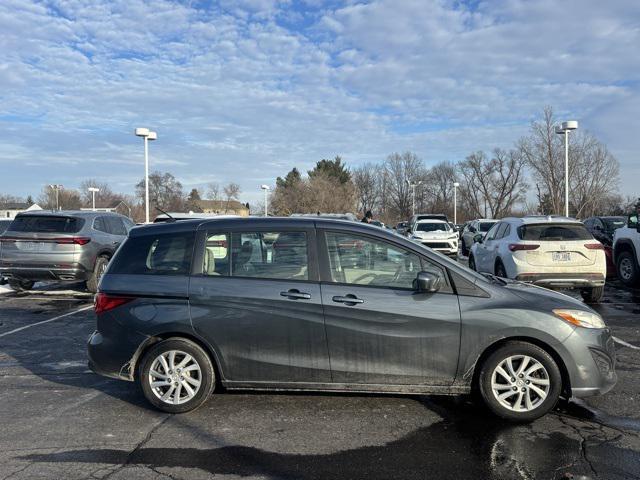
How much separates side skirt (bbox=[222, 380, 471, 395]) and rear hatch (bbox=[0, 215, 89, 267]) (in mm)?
7679

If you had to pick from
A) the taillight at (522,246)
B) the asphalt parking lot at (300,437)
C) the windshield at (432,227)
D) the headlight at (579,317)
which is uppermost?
the windshield at (432,227)

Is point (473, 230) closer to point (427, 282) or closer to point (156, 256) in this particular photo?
point (427, 282)

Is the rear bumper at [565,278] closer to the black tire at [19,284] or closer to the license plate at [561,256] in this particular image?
the license plate at [561,256]

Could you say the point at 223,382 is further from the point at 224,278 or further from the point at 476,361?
the point at 476,361

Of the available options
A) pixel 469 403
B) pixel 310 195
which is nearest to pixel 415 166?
pixel 310 195

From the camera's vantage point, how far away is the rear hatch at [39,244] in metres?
11.1

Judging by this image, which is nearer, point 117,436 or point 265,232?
point 117,436

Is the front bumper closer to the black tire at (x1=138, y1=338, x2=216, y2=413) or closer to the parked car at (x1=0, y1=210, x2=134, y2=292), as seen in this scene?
the black tire at (x1=138, y1=338, x2=216, y2=413)

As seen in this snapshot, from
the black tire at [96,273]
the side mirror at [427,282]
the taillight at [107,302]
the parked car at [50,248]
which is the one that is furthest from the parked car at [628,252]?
the parked car at [50,248]

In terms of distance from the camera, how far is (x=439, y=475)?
143 inches

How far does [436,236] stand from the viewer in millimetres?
21766

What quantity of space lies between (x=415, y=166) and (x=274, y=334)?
8966cm

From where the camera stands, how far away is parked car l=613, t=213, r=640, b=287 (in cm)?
1196

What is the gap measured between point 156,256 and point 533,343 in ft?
11.4
